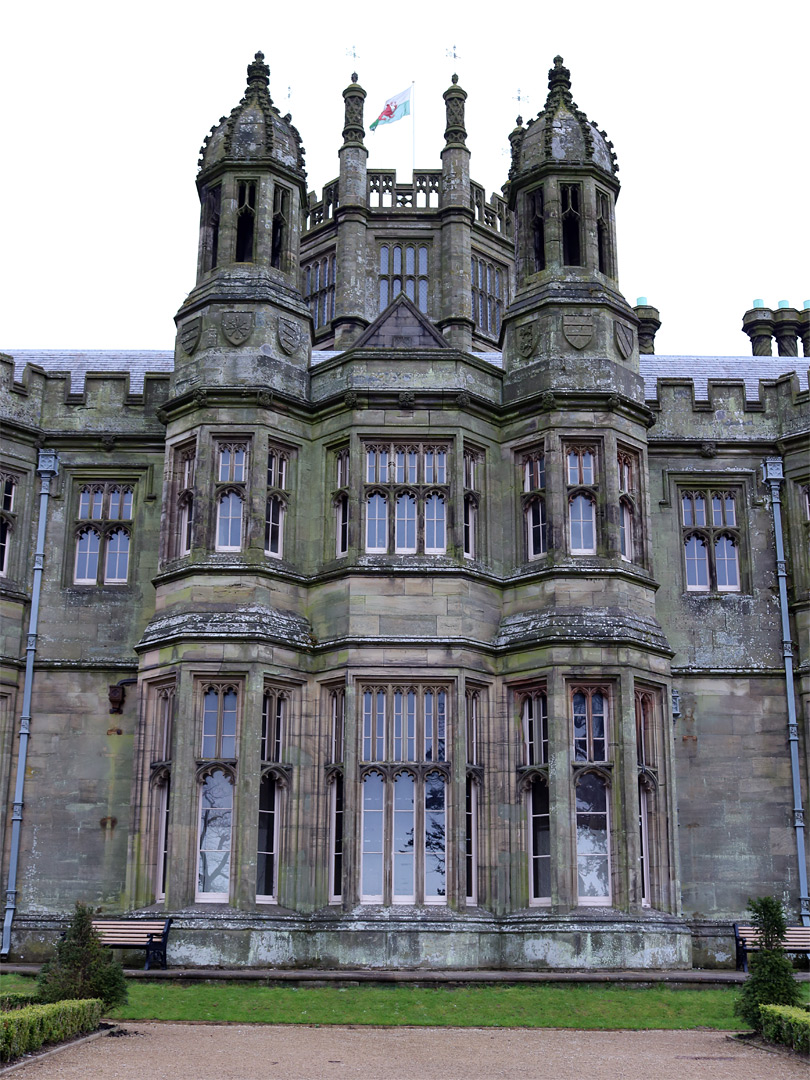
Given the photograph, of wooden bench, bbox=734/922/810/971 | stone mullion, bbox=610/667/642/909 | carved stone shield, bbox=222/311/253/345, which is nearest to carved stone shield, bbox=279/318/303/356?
carved stone shield, bbox=222/311/253/345

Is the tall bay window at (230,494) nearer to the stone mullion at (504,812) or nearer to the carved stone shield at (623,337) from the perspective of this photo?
the stone mullion at (504,812)

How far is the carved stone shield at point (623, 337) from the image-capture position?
74.6 ft

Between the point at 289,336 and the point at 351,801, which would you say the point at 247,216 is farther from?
the point at 351,801

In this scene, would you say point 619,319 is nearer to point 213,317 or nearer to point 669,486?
point 669,486

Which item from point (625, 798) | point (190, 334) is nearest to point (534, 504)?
point (625, 798)

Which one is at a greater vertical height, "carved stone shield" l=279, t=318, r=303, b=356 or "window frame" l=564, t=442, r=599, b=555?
"carved stone shield" l=279, t=318, r=303, b=356

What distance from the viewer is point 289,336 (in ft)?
74.7

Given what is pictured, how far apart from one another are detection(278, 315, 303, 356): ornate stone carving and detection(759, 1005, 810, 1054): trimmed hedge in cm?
1354

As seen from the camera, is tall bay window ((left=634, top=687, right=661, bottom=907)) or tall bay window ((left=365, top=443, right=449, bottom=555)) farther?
tall bay window ((left=365, top=443, right=449, bottom=555))

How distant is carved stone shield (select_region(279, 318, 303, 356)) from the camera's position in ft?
74.3

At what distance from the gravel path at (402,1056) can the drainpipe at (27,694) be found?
830 cm

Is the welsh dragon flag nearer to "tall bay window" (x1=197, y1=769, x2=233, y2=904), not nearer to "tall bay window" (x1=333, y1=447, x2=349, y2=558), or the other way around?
"tall bay window" (x1=333, y1=447, x2=349, y2=558)

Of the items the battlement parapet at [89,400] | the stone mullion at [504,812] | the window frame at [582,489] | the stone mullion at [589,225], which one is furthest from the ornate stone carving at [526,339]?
the battlement parapet at [89,400]

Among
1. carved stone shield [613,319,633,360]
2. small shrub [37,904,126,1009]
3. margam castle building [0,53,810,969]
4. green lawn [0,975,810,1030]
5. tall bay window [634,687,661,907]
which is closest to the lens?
small shrub [37,904,126,1009]
